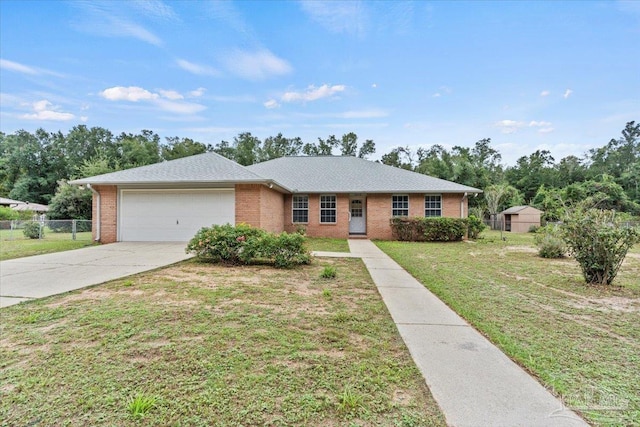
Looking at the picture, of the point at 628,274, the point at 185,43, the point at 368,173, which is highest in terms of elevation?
the point at 185,43

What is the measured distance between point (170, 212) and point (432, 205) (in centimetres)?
1331

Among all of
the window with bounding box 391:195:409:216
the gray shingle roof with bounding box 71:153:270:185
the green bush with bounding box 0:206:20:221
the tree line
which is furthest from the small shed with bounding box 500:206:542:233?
the green bush with bounding box 0:206:20:221

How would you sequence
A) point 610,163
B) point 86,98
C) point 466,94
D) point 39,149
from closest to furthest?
point 466,94
point 86,98
point 39,149
point 610,163

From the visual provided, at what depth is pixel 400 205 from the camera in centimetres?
1655

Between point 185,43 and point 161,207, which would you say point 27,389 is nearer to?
point 161,207

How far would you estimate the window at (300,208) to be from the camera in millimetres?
17078

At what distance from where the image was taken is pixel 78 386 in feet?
7.80

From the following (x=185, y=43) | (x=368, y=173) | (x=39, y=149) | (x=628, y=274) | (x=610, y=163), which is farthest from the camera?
(x=610, y=163)

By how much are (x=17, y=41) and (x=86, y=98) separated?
34.3 ft

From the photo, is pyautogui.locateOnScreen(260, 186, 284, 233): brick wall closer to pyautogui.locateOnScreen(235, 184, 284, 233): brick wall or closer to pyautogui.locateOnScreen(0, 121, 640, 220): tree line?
pyautogui.locateOnScreen(235, 184, 284, 233): brick wall

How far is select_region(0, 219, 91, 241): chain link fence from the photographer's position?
15094 millimetres

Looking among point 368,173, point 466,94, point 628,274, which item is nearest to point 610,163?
point 466,94

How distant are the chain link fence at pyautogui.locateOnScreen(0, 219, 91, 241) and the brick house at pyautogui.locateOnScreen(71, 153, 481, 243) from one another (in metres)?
3.67

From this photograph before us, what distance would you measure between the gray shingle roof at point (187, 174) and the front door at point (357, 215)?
24.2 ft
